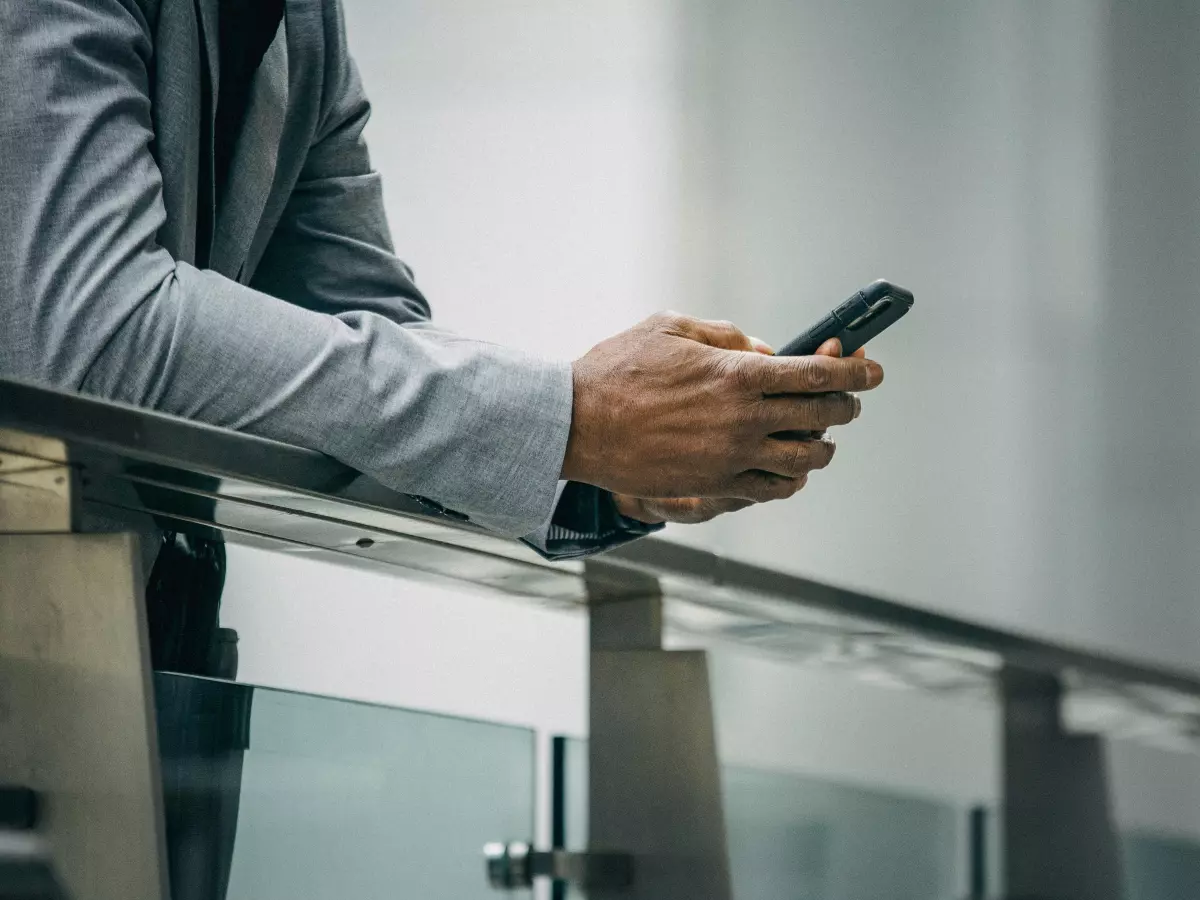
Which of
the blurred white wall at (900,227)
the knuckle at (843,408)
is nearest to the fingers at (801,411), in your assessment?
the knuckle at (843,408)

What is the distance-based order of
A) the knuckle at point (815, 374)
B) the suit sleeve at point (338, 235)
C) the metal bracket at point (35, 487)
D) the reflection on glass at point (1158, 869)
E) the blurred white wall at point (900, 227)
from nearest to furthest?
1. the metal bracket at point (35, 487)
2. the knuckle at point (815, 374)
3. the suit sleeve at point (338, 235)
4. the reflection on glass at point (1158, 869)
5. the blurred white wall at point (900, 227)

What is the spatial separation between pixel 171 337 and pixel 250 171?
0.68 ft

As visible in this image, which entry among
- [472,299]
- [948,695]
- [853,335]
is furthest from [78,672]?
[472,299]

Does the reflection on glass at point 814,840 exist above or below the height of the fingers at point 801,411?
below

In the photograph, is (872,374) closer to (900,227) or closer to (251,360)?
(251,360)

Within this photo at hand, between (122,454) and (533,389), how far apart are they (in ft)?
0.58

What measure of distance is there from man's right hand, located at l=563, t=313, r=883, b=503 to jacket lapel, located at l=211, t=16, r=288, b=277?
0.22 meters

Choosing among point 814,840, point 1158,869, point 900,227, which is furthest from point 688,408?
point 900,227

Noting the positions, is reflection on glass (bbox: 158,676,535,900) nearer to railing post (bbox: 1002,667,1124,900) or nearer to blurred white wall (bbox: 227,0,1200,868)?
railing post (bbox: 1002,667,1124,900)

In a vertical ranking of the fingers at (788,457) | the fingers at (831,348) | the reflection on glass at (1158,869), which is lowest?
the reflection on glass at (1158,869)

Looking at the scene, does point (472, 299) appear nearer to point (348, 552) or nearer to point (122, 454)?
point (348, 552)

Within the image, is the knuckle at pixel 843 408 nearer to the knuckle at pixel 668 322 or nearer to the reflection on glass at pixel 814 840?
the knuckle at pixel 668 322

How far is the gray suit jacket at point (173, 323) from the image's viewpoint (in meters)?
0.45

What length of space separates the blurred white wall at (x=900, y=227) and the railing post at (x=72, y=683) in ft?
2.90
